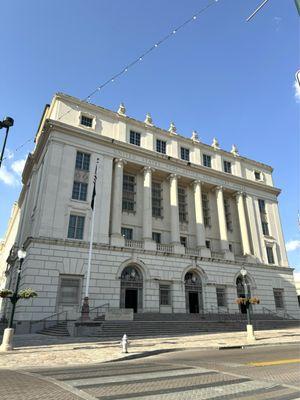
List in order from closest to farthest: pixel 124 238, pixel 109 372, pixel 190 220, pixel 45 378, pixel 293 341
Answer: pixel 45 378 < pixel 109 372 < pixel 293 341 < pixel 124 238 < pixel 190 220

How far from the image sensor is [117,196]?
112 ft

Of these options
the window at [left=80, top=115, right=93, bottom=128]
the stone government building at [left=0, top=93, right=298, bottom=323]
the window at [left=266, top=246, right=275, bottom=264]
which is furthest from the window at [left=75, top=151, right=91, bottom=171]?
the window at [left=266, top=246, right=275, bottom=264]

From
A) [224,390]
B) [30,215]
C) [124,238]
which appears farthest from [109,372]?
[30,215]

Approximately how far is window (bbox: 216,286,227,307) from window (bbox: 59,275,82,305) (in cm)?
1702

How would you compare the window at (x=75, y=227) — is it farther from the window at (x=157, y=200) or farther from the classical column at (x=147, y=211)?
the window at (x=157, y=200)

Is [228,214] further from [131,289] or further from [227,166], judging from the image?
[131,289]

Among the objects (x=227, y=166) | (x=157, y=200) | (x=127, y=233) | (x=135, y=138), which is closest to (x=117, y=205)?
(x=127, y=233)

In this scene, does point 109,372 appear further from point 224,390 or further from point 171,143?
point 171,143

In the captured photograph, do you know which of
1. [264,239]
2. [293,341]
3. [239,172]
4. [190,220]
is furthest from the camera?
[239,172]

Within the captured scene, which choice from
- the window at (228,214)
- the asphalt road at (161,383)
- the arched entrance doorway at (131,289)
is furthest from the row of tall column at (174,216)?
the asphalt road at (161,383)

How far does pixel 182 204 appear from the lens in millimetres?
40719

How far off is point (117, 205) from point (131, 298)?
10.0 m

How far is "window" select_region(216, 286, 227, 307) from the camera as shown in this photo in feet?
119

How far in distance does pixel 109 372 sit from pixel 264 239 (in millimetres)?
38278
